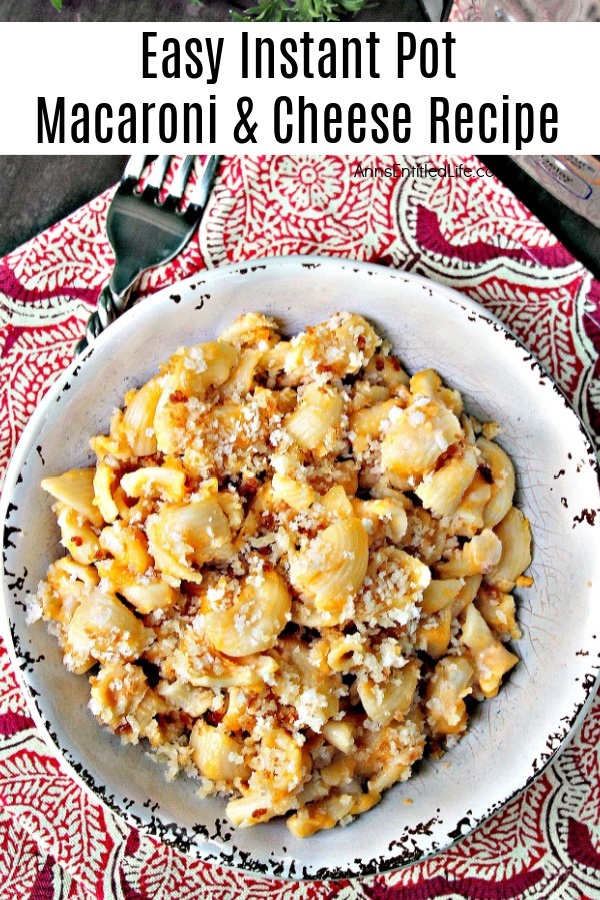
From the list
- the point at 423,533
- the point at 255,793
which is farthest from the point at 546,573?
the point at 255,793

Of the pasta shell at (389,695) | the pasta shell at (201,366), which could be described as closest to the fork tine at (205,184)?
the pasta shell at (201,366)

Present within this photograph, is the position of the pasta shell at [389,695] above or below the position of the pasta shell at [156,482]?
below

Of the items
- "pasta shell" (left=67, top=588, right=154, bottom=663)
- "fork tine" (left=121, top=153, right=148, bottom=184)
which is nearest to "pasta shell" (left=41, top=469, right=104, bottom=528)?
"pasta shell" (left=67, top=588, right=154, bottom=663)

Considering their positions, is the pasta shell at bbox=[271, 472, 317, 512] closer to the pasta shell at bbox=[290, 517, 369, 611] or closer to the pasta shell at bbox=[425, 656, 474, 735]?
the pasta shell at bbox=[290, 517, 369, 611]

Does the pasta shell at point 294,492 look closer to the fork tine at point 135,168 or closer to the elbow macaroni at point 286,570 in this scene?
the elbow macaroni at point 286,570

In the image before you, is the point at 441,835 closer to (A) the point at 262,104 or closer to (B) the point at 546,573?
(B) the point at 546,573

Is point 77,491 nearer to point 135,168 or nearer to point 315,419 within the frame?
point 315,419
